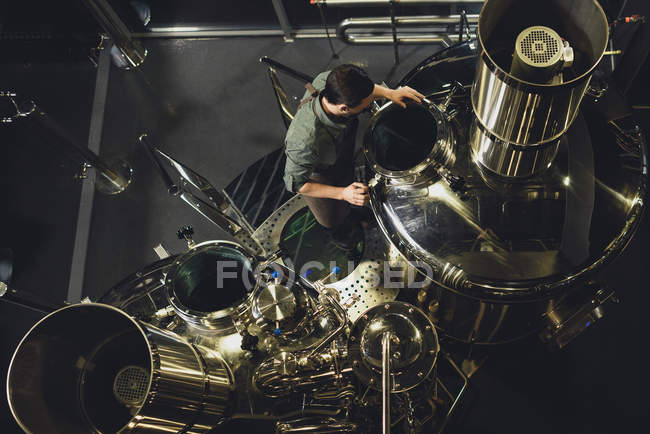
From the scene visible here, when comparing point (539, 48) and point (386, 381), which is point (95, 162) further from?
point (539, 48)

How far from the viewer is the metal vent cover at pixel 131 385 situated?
1.96 metres

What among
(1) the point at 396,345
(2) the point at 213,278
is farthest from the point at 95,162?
(1) the point at 396,345

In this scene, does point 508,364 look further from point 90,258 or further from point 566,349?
point 90,258

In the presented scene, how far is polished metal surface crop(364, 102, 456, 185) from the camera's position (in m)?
2.34

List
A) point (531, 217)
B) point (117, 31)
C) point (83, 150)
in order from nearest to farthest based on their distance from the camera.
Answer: point (531, 217), point (83, 150), point (117, 31)

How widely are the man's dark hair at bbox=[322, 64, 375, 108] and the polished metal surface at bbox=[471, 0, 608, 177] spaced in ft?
2.25

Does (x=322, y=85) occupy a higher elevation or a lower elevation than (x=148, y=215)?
higher

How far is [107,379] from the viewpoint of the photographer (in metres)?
1.98

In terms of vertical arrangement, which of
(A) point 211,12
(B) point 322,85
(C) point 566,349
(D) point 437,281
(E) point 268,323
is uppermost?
(A) point 211,12

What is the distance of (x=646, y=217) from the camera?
3.47 meters

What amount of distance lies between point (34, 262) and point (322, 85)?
9.33ft

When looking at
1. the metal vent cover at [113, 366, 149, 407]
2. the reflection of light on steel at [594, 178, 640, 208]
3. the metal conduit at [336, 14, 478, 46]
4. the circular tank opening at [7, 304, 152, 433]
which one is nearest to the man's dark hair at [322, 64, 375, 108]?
the reflection of light on steel at [594, 178, 640, 208]

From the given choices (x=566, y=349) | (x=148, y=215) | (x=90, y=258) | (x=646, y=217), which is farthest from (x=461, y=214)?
(x=90, y=258)

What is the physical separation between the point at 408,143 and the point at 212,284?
4.07 feet
